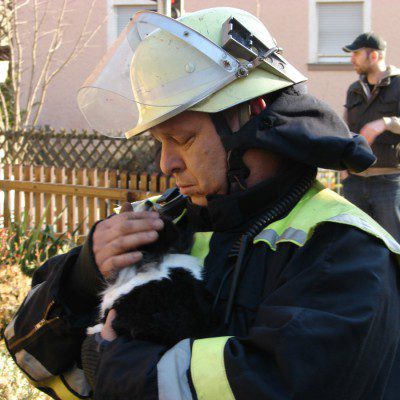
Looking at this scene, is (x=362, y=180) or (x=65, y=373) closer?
(x=65, y=373)

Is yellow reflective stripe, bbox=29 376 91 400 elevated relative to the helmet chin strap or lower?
lower

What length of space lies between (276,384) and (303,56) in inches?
455

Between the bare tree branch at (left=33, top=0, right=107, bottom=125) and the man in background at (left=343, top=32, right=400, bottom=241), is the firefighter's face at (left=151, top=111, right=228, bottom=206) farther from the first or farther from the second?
the bare tree branch at (left=33, top=0, right=107, bottom=125)

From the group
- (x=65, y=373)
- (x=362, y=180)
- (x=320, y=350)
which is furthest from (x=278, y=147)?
(x=362, y=180)

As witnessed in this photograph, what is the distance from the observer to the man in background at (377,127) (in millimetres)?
5980

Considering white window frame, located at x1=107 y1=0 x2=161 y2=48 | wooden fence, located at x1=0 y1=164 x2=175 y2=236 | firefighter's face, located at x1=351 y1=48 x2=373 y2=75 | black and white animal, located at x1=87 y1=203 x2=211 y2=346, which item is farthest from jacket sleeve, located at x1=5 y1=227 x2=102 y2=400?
white window frame, located at x1=107 y1=0 x2=161 y2=48

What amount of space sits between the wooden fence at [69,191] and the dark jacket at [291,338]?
574cm

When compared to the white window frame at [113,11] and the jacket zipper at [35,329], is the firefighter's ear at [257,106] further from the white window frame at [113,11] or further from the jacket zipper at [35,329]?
the white window frame at [113,11]

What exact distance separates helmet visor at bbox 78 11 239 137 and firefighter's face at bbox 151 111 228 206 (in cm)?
5

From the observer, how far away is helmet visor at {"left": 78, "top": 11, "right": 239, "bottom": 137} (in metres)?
1.91

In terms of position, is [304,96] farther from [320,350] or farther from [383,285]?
[320,350]

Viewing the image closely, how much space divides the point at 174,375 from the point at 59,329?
626mm

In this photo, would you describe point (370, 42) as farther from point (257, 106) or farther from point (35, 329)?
point (35, 329)

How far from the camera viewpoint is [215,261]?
1.99 metres
